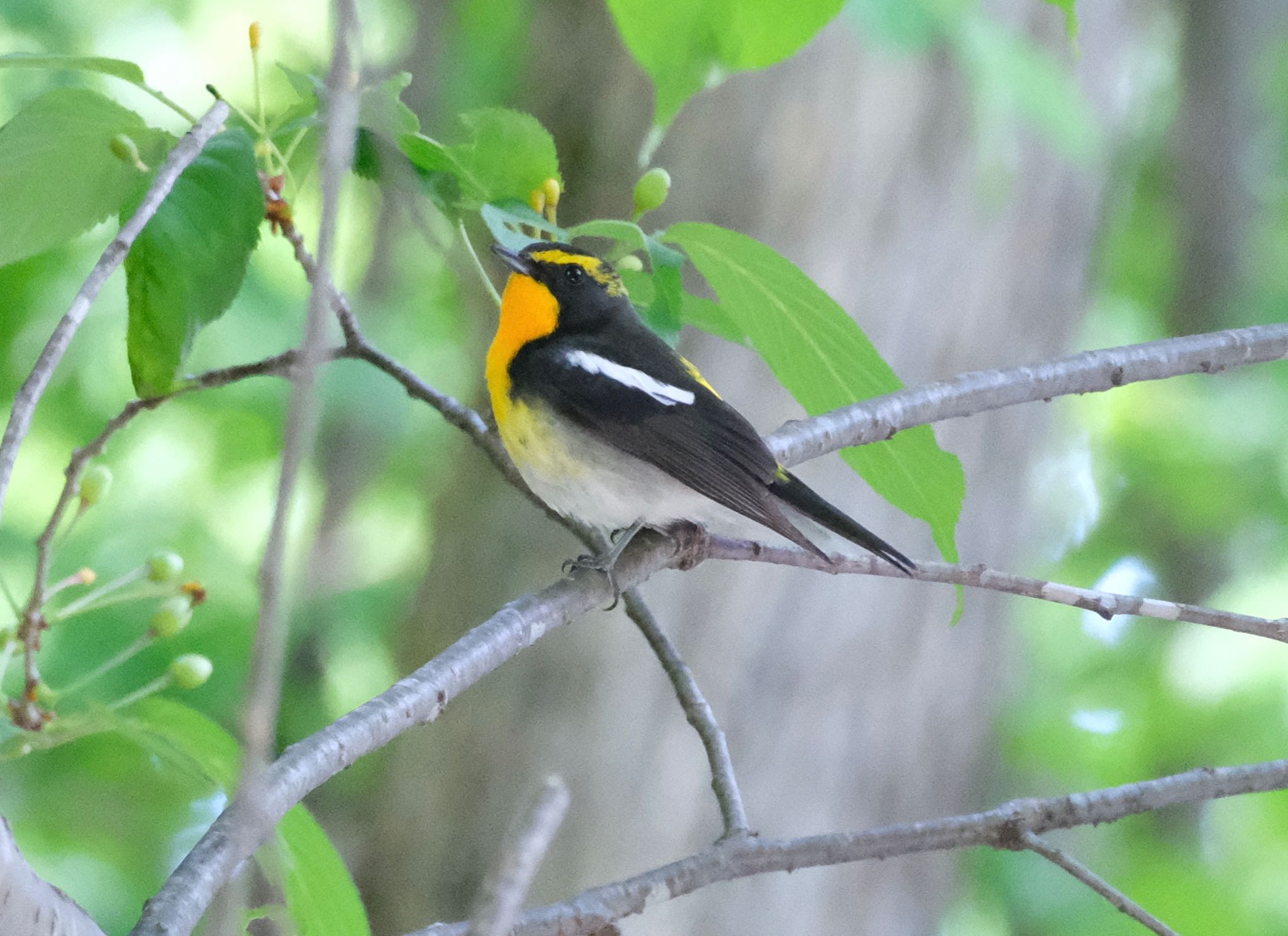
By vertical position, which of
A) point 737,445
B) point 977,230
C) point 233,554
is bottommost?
point 737,445

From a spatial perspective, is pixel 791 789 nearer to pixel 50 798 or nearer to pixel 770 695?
pixel 770 695

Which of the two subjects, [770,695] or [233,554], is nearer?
[770,695]

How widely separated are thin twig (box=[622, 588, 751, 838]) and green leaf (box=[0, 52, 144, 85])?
43.4 inches

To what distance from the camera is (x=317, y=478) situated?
5.32 metres

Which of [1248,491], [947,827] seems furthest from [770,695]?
[1248,491]

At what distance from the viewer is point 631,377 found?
285cm

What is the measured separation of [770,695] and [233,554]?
226 centimetres

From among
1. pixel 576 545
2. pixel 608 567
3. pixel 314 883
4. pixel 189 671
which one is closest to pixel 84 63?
pixel 189 671

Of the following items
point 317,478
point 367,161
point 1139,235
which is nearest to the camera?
point 367,161

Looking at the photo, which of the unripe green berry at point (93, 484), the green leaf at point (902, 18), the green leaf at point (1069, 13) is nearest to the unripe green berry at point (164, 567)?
the unripe green berry at point (93, 484)

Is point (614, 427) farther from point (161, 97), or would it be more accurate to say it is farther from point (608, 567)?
point (161, 97)

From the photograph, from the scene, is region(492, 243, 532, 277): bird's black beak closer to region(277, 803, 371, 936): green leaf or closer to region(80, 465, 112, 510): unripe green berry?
region(80, 465, 112, 510): unripe green berry

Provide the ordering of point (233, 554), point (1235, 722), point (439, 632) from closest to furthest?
point (439, 632) < point (233, 554) < point (1235, 722)

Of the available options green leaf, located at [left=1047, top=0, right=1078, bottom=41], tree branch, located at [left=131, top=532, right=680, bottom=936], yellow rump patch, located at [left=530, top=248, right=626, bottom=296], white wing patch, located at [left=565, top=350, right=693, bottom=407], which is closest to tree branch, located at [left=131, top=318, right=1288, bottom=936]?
tree branch, located at [left=131, top=532, right=680, bottom=936]
